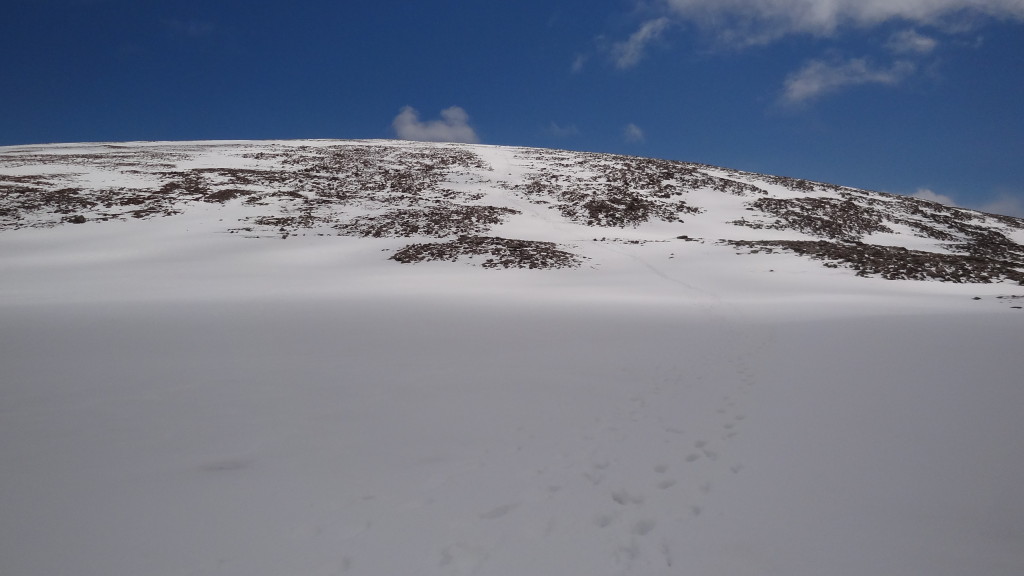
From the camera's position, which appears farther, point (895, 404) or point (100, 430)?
point (895, 404)

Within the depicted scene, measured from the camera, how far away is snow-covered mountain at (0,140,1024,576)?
3.43 m

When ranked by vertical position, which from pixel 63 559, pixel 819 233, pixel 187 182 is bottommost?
pixel 63 559

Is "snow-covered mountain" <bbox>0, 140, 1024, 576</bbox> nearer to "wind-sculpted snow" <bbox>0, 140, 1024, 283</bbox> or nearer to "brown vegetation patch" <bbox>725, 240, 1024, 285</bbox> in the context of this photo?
"brown vegetation patch" <bbox>725, 240, 1024, 285</bbox>

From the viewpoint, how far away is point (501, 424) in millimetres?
5566

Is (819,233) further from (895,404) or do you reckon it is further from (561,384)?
(561,384)

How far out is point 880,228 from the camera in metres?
33.1

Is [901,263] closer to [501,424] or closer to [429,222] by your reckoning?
[501,424]

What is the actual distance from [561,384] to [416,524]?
3.73 m

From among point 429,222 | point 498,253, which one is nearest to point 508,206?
point 429,222

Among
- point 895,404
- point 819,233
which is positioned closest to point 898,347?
point 895,404

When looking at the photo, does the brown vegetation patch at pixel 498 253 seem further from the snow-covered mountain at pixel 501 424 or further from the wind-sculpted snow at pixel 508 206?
the snow-covered mountain at pixel 501 424

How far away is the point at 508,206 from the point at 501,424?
2937 centimetres

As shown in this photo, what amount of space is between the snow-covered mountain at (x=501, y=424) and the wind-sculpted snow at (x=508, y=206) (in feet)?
20.8

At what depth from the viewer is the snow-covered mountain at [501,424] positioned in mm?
3426
